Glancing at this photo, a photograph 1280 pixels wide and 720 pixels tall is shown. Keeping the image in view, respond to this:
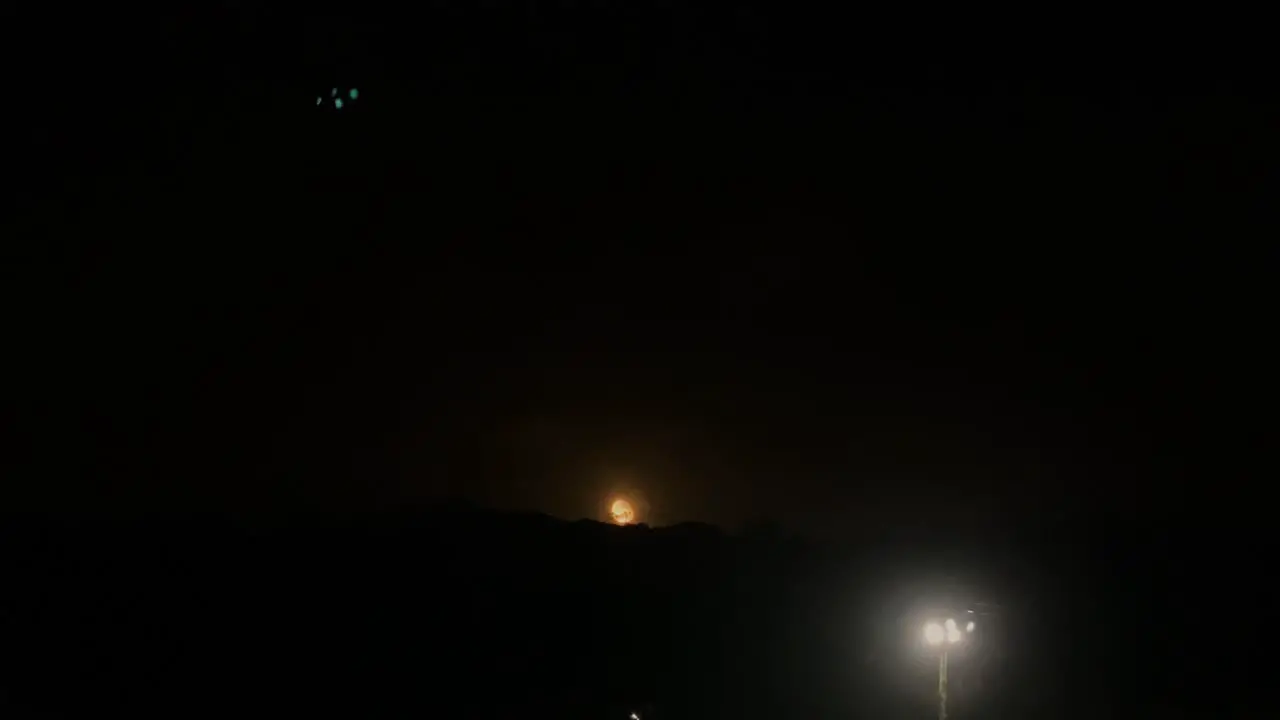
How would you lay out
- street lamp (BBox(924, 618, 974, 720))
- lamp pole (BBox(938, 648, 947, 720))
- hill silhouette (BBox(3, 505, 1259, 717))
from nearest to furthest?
street lamp (BBox(924, 618, 974, 720)) < lamp pole (BBox(938, 648, 947, 720)) < hill silhouette (BBox(3, 505, 1259, 717))

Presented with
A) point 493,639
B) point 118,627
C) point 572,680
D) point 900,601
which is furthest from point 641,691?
point 118,627

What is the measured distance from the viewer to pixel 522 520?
95.4 ft

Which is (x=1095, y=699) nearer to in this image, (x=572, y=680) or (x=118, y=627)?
(x=572, y=680)

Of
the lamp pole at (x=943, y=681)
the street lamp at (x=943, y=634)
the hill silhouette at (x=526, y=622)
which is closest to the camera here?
the street lamp at (x=943, y=634)

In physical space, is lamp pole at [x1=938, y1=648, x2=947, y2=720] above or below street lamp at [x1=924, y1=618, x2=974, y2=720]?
below

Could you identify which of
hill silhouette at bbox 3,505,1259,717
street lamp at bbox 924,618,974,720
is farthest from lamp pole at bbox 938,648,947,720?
hill silhouette at bbox 3,505,1259,717

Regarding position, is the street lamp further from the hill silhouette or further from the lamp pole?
the hill silhouette

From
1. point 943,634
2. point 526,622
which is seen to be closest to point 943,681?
point 943,634

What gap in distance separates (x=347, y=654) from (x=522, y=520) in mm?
5828

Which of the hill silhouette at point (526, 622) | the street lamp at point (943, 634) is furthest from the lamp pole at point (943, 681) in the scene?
the hill silhouette at point (526, 622)

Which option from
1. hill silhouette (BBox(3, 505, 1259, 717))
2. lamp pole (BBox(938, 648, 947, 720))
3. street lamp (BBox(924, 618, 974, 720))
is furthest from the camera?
hill silhouette (BBox(3, 505, 1259, 717))

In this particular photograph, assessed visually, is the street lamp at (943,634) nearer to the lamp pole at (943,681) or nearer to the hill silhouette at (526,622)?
the lamp pole at (943,681)

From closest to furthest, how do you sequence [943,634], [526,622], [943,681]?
[943,634]
[943,681]
[526,622]

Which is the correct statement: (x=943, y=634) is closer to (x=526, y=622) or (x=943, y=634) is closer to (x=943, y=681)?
(x=943, y=681)
